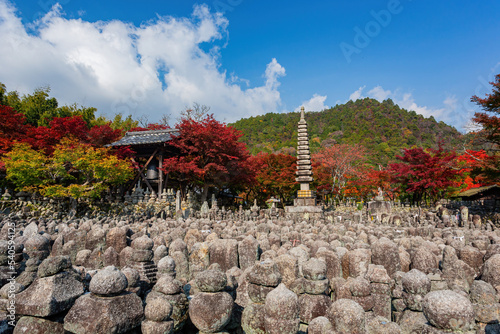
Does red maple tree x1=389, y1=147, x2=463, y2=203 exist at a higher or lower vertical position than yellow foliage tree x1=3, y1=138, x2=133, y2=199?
higher

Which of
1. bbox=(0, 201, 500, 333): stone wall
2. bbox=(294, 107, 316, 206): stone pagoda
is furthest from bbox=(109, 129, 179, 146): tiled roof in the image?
bbox=(0, 201, 500, 333): stone wall

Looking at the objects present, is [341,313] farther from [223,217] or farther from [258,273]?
[223,217]

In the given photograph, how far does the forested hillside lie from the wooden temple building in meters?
27.4

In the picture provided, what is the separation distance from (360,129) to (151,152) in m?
49.8

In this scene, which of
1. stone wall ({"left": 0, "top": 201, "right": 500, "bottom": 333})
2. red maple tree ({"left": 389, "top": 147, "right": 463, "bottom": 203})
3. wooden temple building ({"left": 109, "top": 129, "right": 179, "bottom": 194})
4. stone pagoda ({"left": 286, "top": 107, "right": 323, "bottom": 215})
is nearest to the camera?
stone wall ({"left": 0, "top": 201, "right": 500, "bottom": 333})

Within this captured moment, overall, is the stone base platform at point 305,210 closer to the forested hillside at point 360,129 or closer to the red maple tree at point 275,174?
the red maple tree at point 275,174

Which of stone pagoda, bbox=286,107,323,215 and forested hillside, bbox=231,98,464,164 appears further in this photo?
forested hillside, bbox=231,98,464,164

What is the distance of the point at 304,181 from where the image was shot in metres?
20.7

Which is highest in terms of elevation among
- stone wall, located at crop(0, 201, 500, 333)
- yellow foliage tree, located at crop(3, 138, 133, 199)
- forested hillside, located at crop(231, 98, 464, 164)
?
forested hillside, located at crop(231, 98, 464, 164)

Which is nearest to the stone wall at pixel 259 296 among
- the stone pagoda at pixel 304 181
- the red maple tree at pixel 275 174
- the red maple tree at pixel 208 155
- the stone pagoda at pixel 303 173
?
the stone pagoda at pixel 304 181

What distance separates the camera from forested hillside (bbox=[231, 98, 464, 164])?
52.8 metres

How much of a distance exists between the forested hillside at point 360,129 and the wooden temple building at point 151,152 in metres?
27.4

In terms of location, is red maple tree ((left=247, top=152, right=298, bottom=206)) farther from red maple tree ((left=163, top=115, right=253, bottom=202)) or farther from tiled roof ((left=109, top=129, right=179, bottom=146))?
tiled roof ((left=109, top=129, right=179, bottom=146))

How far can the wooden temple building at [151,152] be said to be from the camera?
20.5 m
